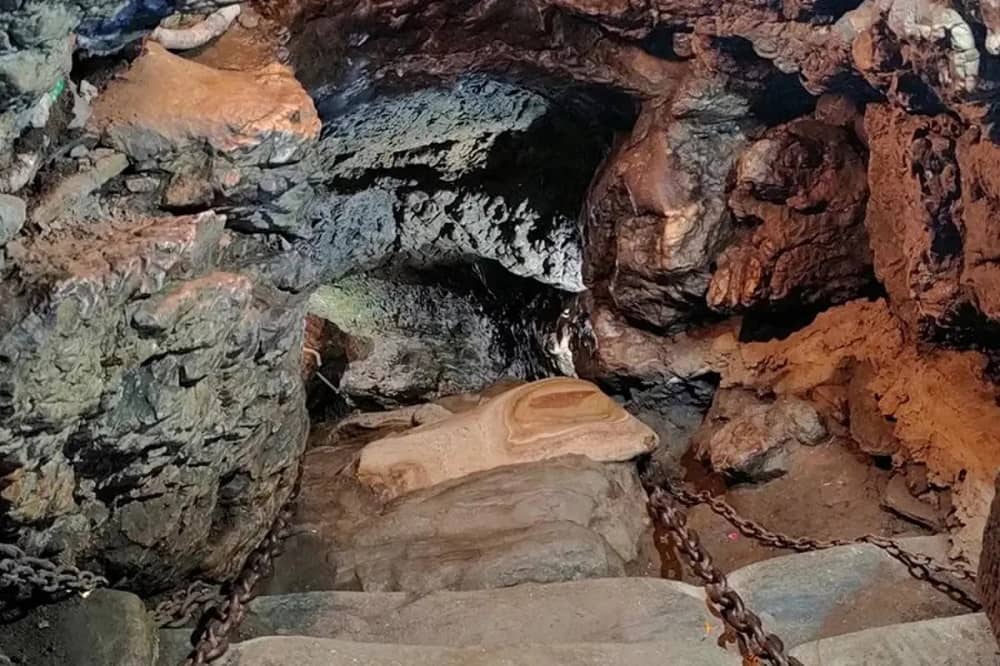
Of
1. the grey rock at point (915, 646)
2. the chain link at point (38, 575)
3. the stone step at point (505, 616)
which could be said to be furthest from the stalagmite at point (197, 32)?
the grey rock at point (915, 646)

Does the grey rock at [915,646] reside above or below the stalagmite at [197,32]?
below

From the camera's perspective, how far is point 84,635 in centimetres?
241

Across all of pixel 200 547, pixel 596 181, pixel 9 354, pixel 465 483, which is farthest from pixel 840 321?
pixel 9 354

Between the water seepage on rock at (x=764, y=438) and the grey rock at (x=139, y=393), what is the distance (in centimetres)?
205

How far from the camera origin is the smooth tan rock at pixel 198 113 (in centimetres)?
269

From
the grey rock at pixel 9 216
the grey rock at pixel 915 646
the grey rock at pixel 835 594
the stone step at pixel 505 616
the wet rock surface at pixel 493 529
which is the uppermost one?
the grey rock at pixel 9 216

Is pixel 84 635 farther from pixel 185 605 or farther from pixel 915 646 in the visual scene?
pixel 915 646

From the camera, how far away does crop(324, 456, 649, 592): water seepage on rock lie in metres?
3.35

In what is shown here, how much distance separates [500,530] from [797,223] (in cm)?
199

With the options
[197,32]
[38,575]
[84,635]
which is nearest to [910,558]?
[84,635]

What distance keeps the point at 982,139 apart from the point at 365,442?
3114 millimetres

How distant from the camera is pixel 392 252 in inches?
226

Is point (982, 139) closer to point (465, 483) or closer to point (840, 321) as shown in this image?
point (840, 321)

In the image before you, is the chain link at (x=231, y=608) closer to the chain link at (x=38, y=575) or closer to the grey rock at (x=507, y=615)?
the grey rock at (x=507, y=615)
